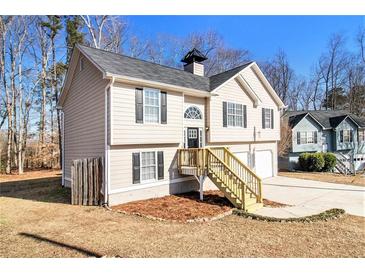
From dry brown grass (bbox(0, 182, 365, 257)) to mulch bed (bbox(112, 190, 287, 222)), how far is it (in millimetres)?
508

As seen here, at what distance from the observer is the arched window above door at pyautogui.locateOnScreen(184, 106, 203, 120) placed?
1175 cm

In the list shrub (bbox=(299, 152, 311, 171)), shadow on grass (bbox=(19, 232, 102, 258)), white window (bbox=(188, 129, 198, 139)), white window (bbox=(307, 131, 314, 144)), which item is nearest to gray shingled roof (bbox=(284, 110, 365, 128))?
white window (bbox=(307, 131, 314, 144))

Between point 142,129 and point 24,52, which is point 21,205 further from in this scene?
point 24,52

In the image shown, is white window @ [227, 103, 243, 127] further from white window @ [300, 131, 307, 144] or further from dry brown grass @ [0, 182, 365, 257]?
white window @ [300, 131, 307, 144]

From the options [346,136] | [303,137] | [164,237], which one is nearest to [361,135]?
[346,136]

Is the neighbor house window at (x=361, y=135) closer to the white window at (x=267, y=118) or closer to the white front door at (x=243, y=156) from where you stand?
the white window at (x=267, y=118)

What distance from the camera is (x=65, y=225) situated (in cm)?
662

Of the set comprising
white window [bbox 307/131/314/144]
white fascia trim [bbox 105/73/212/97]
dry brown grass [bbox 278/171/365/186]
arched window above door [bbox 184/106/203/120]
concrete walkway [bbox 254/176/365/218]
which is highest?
white fascia trim [bbox 105/73/212/97]

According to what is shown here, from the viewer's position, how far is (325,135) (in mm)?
27609

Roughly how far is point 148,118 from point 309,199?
768cm

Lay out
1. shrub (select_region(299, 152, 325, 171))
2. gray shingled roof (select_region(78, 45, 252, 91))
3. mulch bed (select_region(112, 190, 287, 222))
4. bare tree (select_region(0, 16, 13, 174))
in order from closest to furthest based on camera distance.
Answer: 1. mulch bed (select_region(112, 190, 287, 222))
2. gray shingled roof (select_region(78, 45, 252, 91))
3. bare tree (select_region(0, 16, 13, 174))
4. shrub (select_region(299, 152, 325, 171))
